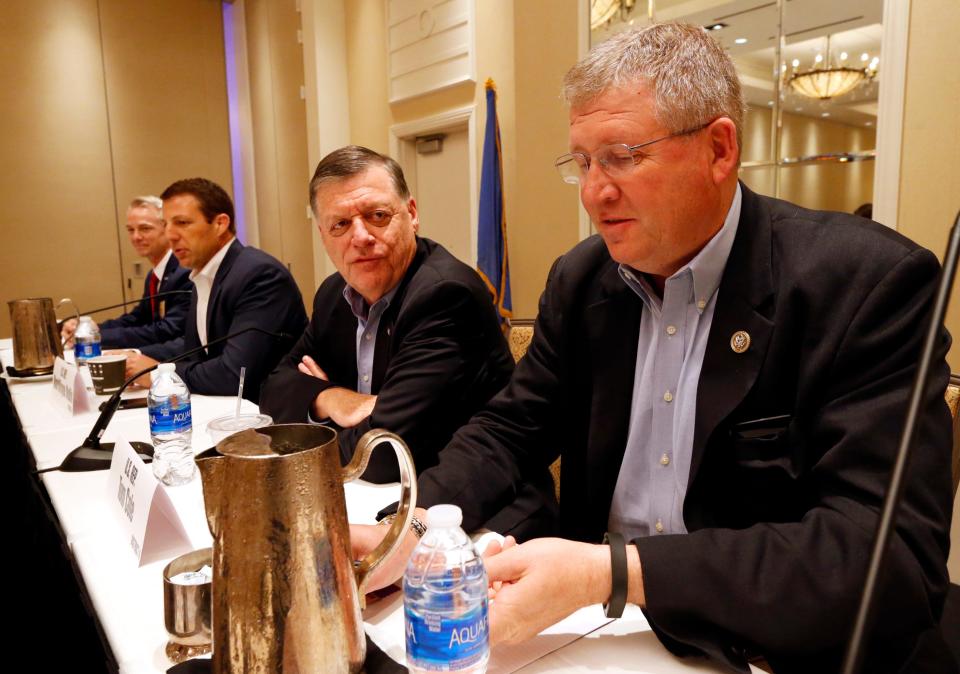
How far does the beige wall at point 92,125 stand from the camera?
19.0 feet

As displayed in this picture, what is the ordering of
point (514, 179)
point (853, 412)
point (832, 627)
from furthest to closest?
A: point (514, 179) < point (853, 412) < point (832, 627)

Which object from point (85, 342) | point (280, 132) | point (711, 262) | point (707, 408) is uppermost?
point (280, 132)

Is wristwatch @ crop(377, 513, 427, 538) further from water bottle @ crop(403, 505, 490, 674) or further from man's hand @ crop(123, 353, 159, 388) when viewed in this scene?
man's hand @ crop(123, 353, 159, 388)

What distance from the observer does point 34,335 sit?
2.62 m

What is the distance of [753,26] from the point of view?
10.2 feet

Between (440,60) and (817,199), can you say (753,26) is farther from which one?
(440,60)

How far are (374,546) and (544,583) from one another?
26 cm

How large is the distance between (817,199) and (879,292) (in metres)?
2.27

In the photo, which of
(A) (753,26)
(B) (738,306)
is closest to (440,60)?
(A) (753,26)

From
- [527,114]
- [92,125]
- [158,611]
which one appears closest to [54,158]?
[92,125]

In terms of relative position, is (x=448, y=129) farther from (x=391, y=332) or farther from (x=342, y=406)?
(x=342, y=406)

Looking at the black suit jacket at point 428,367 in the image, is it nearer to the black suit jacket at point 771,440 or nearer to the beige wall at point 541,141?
the black suit jacket at point 771,440

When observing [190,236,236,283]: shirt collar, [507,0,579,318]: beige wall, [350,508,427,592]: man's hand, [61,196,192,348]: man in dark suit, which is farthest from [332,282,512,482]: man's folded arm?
[61,196,192,348]: man in dark suit

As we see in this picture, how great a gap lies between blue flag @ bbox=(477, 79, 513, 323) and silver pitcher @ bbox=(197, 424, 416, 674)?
3558 millimetres
